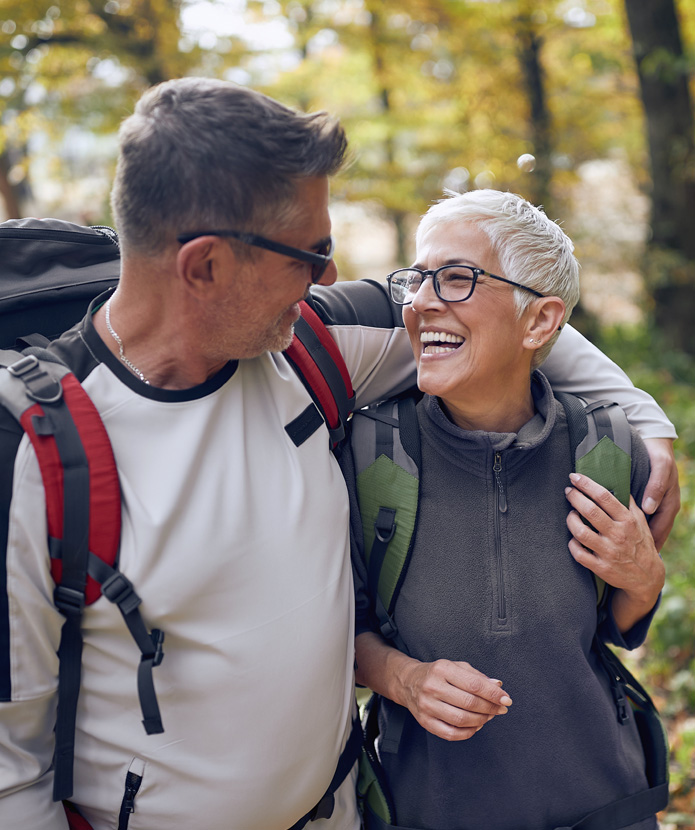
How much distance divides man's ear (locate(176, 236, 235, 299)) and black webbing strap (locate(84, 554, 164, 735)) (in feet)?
1.90

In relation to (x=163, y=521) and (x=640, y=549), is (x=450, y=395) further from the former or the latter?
(x=163, y=521)

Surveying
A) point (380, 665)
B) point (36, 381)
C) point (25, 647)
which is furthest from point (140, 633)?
point (380, 665)

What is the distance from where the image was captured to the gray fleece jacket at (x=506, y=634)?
1893 mm

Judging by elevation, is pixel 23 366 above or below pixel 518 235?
below

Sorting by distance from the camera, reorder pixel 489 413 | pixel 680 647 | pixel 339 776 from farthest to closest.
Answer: pixel 680 647
pixel 489 413
pixel 339 776

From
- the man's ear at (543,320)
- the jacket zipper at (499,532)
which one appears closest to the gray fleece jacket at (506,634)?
the jacket zipper at (499,532)

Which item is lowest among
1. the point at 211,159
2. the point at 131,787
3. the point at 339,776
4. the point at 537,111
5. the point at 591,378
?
the point at 339,776

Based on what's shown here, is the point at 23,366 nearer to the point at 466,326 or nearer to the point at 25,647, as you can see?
the point at 25,647

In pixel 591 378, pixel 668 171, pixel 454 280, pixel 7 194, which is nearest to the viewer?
pixel 454 280

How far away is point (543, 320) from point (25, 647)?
1.46 meters

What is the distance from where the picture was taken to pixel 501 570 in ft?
6.23

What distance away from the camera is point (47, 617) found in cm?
143

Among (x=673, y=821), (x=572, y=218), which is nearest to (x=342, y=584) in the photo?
(x=673, y=821)

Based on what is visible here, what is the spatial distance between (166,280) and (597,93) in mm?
12543
